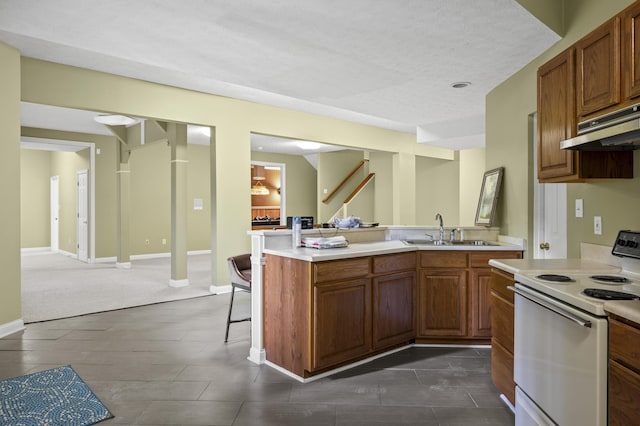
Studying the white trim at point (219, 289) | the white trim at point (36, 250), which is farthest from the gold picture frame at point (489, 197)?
the white trim at point (36, 250)

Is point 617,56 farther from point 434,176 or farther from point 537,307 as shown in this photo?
point 434,176

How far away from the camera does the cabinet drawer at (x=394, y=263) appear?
3213 millimetres

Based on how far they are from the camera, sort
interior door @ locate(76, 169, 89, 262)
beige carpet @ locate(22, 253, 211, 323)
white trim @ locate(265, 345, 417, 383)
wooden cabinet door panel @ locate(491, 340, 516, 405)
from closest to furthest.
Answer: wooden cabinet door panel @ locate(491, 340, 516, 405) → white trim @ locate(265, 345, 417, 383) → beige carpet @ locate(22, 253, 211, 323) → interior door @ locate(76, 169, 89, 262)

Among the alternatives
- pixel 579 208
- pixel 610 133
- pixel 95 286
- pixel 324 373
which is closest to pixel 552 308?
pixel 610 133

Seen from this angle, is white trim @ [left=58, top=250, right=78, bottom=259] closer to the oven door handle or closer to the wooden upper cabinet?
the oven door handle

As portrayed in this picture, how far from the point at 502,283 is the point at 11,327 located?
172 inches

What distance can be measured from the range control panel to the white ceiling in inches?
58.9

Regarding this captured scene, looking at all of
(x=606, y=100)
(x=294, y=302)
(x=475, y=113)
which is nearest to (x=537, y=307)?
(x=606, y=100)

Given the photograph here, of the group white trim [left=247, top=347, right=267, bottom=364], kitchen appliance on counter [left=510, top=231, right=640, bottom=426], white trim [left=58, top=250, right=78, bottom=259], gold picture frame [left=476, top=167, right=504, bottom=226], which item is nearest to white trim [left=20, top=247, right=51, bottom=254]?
white trim [left=58, top=250, right=78, bottom=259]

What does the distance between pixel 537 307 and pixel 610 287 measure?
322mm

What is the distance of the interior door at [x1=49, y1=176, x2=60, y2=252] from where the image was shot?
10.6 m

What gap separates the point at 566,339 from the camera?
5.87ft

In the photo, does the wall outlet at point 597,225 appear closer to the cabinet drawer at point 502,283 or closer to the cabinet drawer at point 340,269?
the cabinet drawer at point 502,283

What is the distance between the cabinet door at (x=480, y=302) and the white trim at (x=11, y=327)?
14.0 ft
